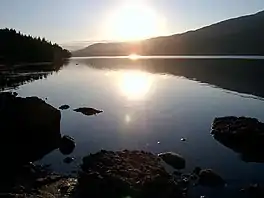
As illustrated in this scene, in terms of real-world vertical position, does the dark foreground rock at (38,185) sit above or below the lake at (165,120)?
above

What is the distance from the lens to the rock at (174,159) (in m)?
29.9

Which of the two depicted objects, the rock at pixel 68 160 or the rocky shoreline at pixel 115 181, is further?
the rock at pixel 68 160

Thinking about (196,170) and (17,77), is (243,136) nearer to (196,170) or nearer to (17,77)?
(196,170)

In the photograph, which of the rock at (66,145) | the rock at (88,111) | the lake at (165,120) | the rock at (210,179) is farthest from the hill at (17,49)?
the rock at (210,179)

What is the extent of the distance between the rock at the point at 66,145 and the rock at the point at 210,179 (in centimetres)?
1307

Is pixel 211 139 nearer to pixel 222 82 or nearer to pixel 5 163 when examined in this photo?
pixel 5 163

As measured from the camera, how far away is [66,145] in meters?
36.6

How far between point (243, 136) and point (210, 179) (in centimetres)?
1305

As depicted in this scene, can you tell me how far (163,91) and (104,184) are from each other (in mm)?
60555

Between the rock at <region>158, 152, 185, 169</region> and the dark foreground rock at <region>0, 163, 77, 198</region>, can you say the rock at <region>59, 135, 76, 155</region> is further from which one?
the rock at <region>158, 152, 185, 169</region>

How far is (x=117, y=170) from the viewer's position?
2638cm

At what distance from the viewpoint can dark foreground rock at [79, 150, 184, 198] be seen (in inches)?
887

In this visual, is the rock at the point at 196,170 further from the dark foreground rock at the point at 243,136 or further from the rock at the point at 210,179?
the dark foreground rock at the point at 243,136

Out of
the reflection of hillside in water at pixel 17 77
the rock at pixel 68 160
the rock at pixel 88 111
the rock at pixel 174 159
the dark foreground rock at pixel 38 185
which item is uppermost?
the dark foreground rock at pixel 38 185
